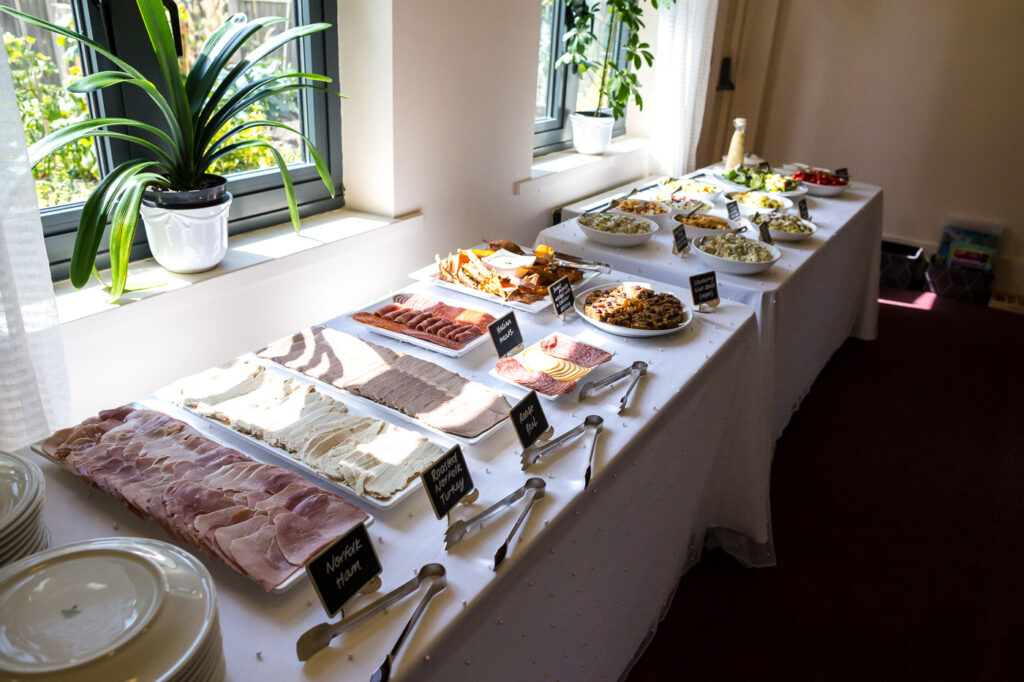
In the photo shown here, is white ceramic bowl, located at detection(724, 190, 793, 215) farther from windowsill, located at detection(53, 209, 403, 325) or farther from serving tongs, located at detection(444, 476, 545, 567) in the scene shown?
serving tongs, located at detection(444, 476, 545, 567)

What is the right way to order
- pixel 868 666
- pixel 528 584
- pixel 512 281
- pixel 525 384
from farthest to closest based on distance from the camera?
pixel 512 281 < pixel 868 666 < pixel 525 384 < pixel 528 584

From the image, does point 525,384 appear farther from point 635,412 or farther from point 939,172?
point 939,172

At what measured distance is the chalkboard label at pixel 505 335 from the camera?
1.29 meters

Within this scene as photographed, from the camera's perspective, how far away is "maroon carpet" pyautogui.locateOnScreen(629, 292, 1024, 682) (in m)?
1.54

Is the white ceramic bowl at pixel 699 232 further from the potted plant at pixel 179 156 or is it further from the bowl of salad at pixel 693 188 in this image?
the potted plant at pixel 179 156

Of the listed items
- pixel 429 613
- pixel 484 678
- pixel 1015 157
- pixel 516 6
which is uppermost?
pixel 516 6

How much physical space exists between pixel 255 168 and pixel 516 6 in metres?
0.98

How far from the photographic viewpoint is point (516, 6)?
221 centimetres

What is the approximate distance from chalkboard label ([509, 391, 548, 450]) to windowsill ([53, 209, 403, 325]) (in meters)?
0.84

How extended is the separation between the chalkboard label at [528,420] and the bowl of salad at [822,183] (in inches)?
84.6

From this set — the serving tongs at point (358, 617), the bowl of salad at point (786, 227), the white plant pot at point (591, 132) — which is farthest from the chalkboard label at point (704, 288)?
the white plant pot at point (591, 132)

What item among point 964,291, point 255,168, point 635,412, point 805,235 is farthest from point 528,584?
point 964,291

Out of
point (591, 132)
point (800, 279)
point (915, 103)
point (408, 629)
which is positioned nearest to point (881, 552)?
point (800, 279)

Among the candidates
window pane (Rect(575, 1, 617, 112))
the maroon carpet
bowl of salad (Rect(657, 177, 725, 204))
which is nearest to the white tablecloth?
the maroon carpet
